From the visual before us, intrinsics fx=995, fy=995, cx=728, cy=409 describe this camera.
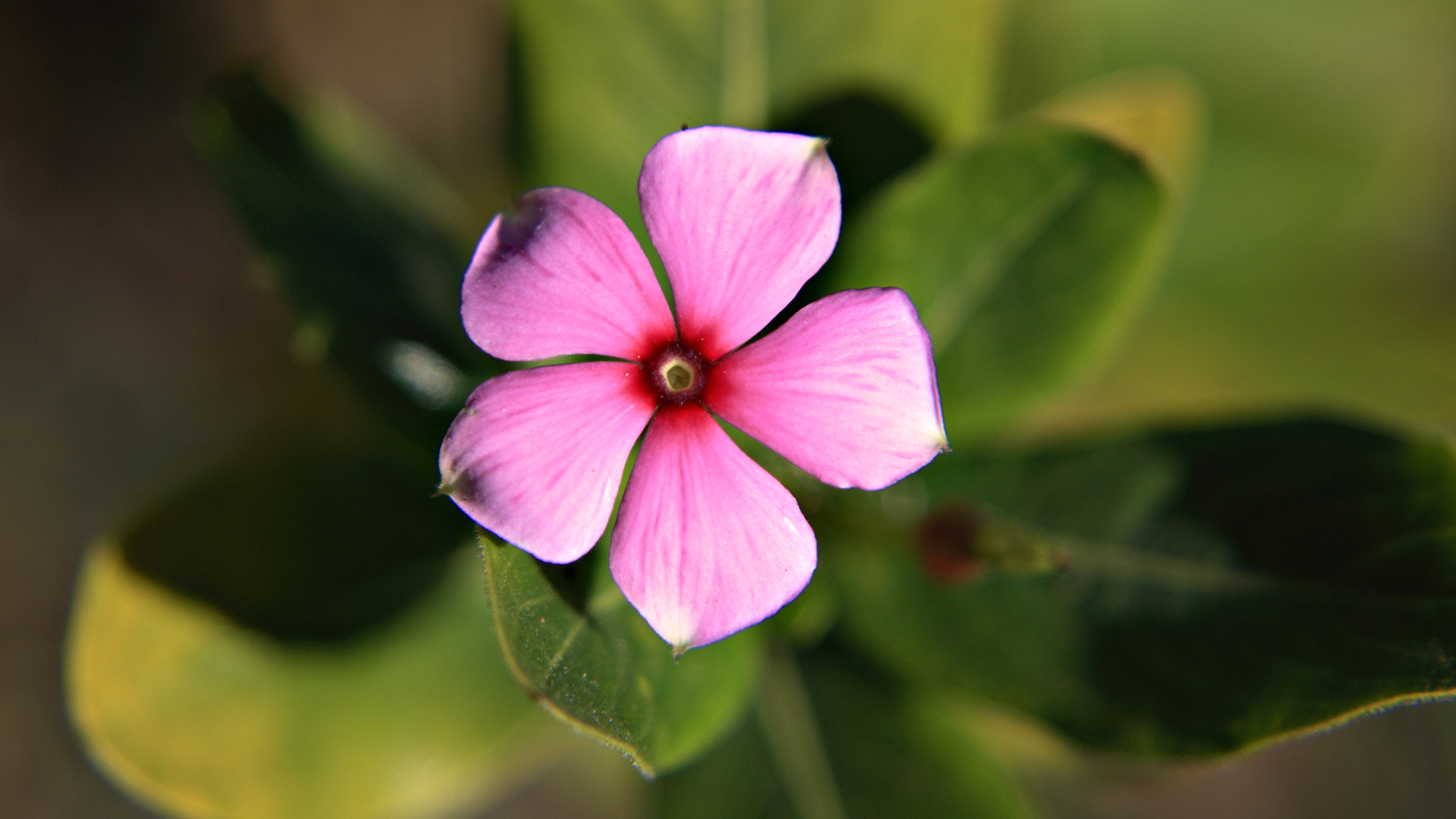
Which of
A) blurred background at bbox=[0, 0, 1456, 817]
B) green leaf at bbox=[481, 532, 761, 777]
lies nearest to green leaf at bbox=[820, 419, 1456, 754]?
green leaf at bbox=[481, 532, 761, 777]

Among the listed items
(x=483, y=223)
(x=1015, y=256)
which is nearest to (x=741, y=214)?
(x=1015, y=256)

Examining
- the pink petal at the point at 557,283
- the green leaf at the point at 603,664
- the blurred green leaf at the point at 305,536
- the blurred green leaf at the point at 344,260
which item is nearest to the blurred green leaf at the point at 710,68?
the blurred green leaf at the point at 344,260

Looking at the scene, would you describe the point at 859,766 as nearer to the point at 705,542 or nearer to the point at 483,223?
the point at 705,542

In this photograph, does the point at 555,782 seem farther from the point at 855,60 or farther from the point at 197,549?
the point at 855,60

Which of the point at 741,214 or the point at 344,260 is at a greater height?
the point at 741,214

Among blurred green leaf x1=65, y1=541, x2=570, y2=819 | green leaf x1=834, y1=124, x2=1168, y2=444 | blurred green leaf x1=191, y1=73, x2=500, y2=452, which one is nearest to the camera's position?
green leaf x1=834, y1=124, x2=1168, y2=444

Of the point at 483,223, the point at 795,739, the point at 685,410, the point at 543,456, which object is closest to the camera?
the point at 543,456

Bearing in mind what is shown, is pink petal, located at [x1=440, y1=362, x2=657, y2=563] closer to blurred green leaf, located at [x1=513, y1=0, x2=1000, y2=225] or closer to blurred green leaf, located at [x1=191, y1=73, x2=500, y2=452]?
blurred green leaf, located at [x1=191, y1=73, x2=500, y2=452]
